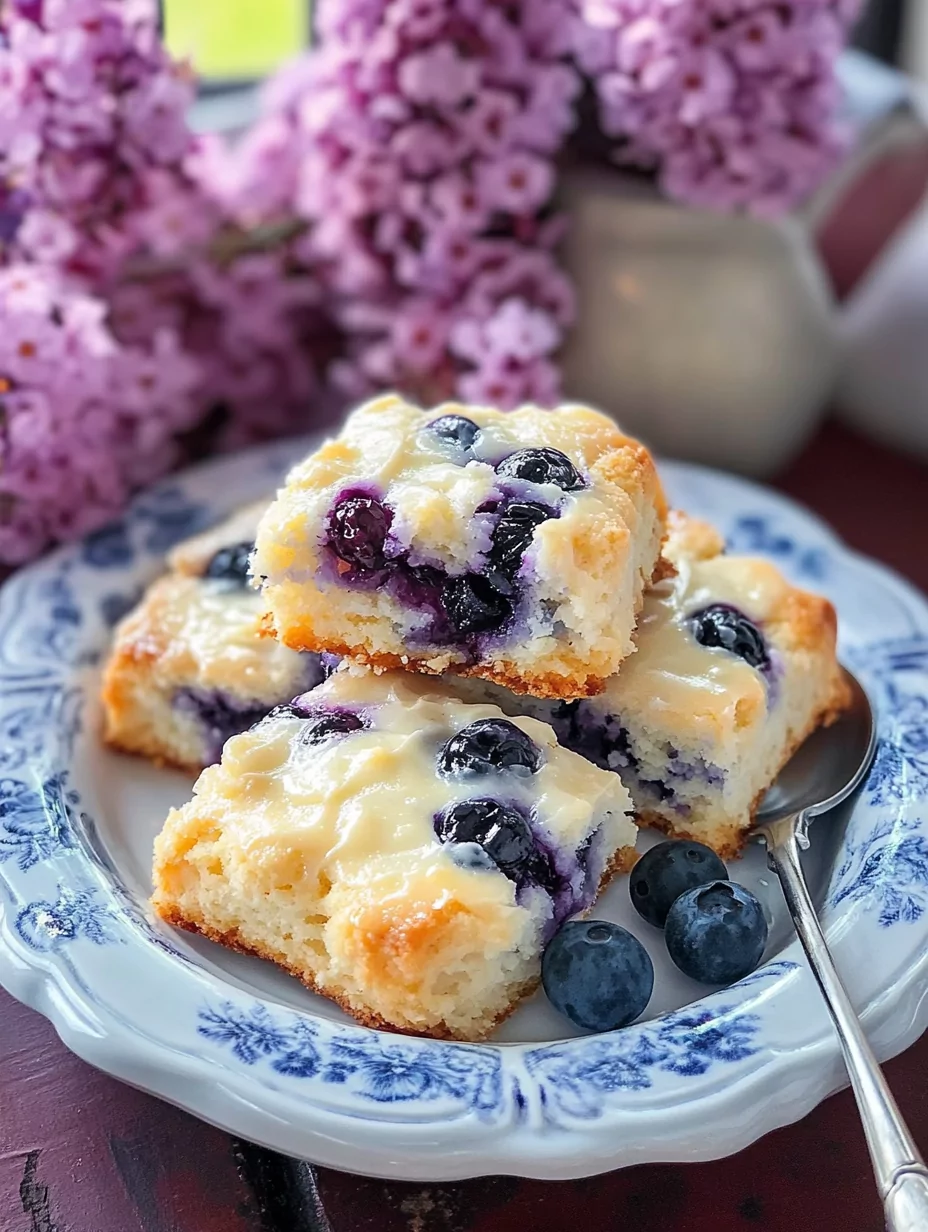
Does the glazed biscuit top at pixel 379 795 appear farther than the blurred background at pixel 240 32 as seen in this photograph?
No

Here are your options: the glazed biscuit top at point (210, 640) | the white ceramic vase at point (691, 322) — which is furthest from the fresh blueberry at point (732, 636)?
the white ceramic vase at point (691, 322)

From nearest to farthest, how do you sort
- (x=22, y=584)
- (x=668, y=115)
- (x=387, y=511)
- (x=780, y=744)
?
(x=387, y=511) < (x=780, y=744) < (x=22, y=584) < (x=668, y=115)

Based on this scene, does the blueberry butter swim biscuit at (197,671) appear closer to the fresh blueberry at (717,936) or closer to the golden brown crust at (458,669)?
the golden brown crust at (458,669)

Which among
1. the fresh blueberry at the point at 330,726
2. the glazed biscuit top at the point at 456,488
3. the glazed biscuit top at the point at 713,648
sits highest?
the glazed biscuit top at the point at 456,488

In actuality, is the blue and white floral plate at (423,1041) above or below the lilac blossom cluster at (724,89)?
below

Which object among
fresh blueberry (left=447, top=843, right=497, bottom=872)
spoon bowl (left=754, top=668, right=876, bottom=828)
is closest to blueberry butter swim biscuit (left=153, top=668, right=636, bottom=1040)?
fresh blueberry (left=447, top=843, right=497, bottom=872)

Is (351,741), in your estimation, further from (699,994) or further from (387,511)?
(699,994)

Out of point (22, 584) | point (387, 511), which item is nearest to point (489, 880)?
point (387, 511)
